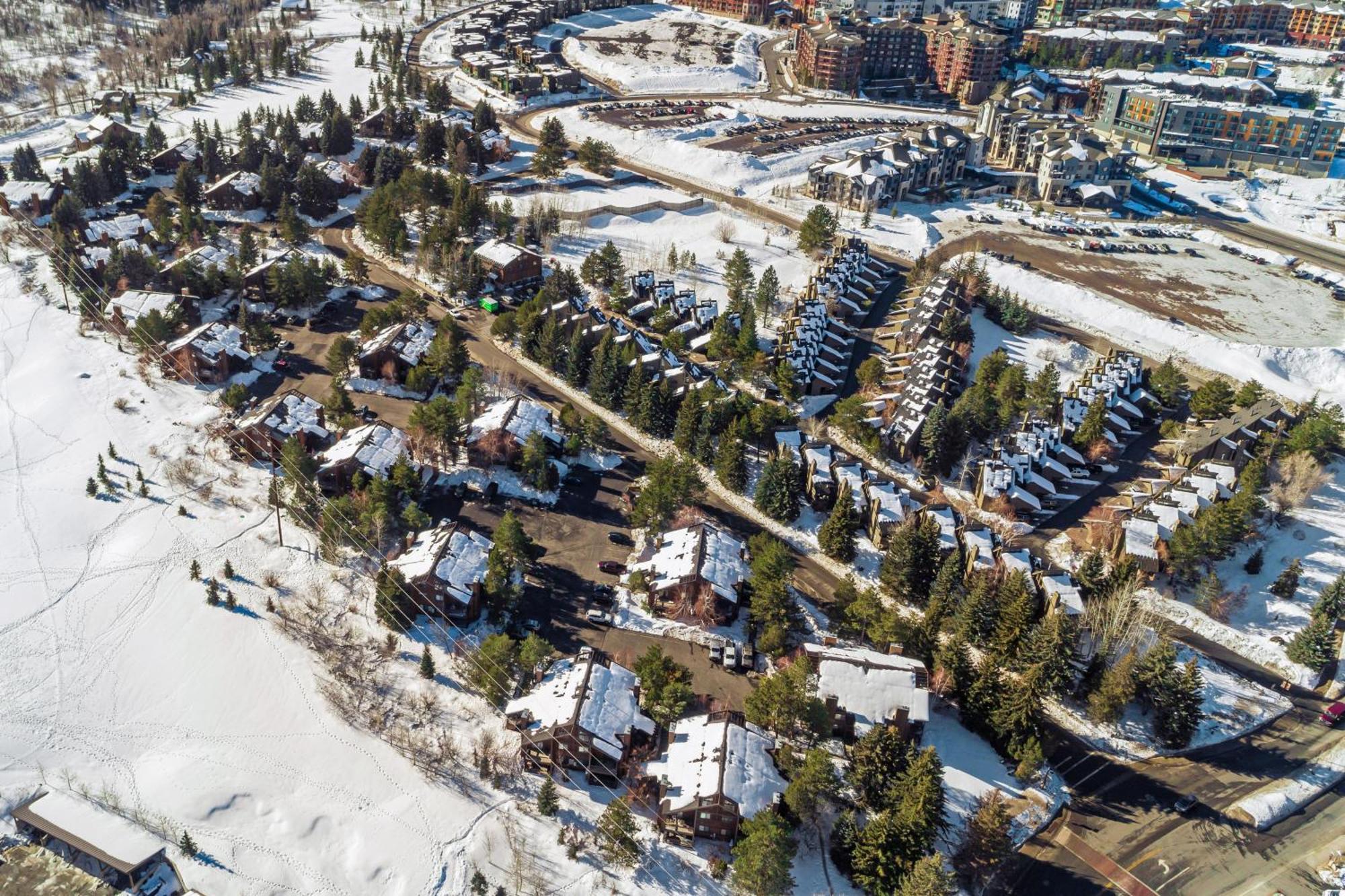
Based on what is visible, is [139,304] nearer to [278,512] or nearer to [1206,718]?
[278,512]

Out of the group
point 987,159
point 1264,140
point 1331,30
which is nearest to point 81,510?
point 987,159

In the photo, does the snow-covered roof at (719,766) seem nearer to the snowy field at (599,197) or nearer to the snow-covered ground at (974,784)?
the snow-covered ground at (974,784)

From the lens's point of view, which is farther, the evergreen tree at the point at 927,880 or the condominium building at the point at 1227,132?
the condominium building at the point at 1227,132

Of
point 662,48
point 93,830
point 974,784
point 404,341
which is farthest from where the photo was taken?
point 662,48

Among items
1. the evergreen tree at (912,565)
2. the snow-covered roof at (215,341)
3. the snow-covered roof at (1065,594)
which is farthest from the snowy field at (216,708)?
the snow-covered roof at (1065,594)

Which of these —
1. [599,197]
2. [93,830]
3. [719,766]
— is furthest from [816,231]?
[93,830]

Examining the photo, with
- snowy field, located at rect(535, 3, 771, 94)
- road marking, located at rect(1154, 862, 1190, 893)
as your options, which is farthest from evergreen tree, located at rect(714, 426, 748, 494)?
snowy field, located at rect(535, 3, 771, 94)
